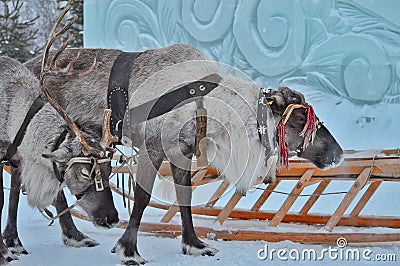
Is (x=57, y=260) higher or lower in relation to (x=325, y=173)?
lower

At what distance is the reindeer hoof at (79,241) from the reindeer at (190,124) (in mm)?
366

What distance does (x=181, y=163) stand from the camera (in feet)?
13.8

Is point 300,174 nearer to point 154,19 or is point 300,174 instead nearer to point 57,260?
point 57,260

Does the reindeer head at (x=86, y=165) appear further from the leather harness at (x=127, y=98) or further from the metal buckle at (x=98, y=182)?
the leather harness at (x=127, y=98)

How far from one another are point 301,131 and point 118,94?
4.04ft

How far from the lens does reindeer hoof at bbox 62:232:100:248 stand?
14.8 feet

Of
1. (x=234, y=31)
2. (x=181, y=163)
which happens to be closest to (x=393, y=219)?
(x=181, y=163)

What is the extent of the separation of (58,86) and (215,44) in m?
4.18

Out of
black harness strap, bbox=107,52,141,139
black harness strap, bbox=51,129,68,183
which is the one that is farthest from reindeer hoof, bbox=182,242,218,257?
black harness strap, bbox=51,129,68,183

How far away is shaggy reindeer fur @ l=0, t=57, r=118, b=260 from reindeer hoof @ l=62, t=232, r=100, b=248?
0.65 metres

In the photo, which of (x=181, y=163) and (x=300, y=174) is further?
(x=300, y=174)

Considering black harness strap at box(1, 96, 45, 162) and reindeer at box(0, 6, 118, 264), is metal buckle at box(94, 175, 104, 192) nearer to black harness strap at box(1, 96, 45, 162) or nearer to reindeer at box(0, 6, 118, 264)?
reindeer at box(0, 6, 118, 264)

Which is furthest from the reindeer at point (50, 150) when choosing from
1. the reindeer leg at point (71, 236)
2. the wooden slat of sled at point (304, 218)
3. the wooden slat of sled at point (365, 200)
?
the wooden slat of sled at point (365, 200)

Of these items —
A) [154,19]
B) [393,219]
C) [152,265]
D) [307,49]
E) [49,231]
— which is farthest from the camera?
[154,19]
